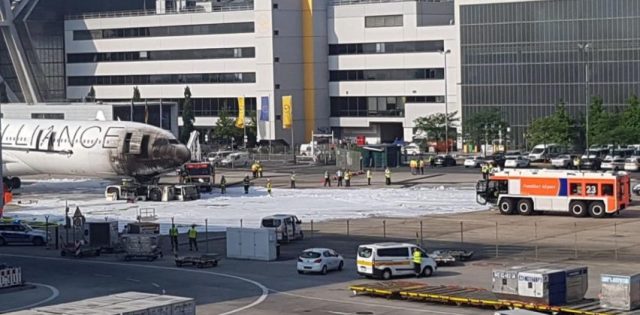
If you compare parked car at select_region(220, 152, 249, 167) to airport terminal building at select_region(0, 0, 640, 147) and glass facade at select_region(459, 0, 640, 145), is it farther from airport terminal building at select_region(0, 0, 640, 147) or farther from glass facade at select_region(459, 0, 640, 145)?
glass facade at select_region(459, 0, 640, 145)

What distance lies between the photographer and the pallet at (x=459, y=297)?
39.8 meters

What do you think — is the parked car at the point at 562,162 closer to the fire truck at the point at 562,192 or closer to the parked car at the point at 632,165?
the parked car at the point at 632,165

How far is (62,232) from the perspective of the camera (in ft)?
208

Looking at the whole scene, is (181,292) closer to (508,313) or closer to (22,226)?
(508,313)

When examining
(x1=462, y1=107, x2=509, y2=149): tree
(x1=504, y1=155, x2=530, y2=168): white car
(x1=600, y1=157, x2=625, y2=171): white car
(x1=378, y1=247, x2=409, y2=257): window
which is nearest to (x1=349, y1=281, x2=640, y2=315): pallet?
(x1=378, y1=247, x2=409, y2=257): window

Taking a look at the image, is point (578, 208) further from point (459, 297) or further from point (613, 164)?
point (613, 164)

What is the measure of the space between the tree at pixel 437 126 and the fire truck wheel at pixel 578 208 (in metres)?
60.7

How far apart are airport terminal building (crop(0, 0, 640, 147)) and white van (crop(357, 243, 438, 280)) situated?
74.4 m

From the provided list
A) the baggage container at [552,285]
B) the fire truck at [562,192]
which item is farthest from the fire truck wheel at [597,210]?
the baggage container at [552,285]

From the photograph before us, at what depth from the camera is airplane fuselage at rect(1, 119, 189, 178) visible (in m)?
84.7

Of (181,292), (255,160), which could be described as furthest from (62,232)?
(255,160)

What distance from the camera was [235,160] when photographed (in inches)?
4656

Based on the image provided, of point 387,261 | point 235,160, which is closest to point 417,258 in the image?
point 387,261

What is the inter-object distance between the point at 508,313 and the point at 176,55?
382ft
